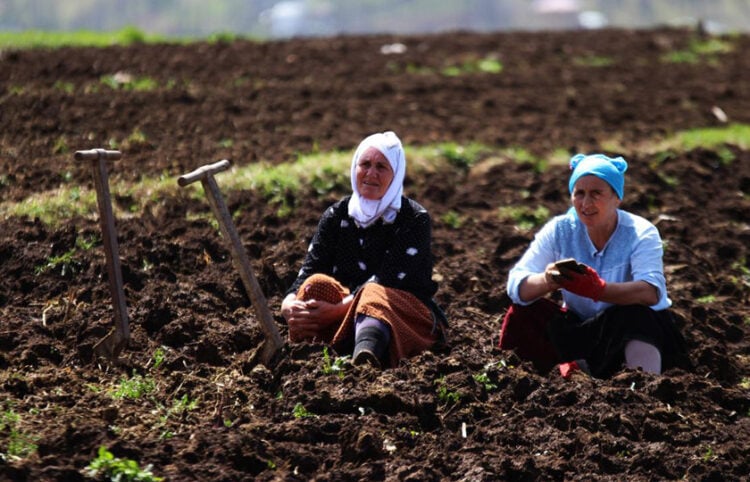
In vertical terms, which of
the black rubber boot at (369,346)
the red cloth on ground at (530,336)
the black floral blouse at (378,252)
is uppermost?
the black floral blouse at (378,252)

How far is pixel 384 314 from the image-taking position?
6180 mm

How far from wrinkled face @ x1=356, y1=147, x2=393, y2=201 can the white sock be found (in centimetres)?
155

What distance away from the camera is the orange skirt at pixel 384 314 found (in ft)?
20.4

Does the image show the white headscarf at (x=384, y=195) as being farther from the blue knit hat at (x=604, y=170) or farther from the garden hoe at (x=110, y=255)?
the garden hoe at (x=110, y=255)

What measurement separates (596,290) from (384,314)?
1104 millimetres

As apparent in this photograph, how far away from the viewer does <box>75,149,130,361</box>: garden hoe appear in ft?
20.2

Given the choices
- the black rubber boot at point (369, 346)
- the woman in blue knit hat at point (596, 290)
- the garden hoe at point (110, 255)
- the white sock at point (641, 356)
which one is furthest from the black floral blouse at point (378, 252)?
the white sock at point (641, 356)

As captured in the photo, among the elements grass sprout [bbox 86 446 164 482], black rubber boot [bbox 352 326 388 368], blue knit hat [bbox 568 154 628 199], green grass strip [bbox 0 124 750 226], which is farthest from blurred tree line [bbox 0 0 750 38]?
grass sprout [bbox 86 446 164 482]

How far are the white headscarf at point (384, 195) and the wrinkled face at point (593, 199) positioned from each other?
3.10 feet

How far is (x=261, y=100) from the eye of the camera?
Answer: 41.3 ft

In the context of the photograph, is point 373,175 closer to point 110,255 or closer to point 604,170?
point 604,170

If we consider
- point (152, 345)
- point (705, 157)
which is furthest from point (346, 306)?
point (705, 157)

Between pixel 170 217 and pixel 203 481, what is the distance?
13.3 feet

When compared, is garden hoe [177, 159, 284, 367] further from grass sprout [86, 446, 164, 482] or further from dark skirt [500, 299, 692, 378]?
grass sprout [86, 446, 164, 482]
